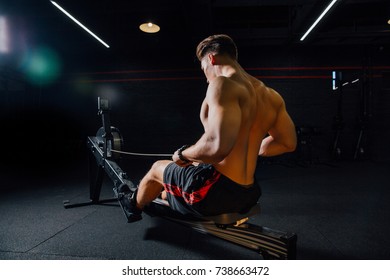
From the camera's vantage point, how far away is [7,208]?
2.60 meters

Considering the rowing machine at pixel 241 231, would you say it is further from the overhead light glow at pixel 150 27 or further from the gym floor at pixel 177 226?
the overhead light glow at pixel 150 27

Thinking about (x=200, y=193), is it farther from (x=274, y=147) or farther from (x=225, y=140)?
(x=274, y=147)

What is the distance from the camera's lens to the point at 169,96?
650 cm

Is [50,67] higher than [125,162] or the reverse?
higher

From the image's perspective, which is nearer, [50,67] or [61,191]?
[61,191]

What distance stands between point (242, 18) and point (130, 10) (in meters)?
2.34

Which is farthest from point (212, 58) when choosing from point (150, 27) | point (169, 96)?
point (169, 96)

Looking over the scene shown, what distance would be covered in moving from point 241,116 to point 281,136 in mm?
385

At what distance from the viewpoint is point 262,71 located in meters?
6.32

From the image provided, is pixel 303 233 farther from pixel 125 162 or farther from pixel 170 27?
pixel 170 27
